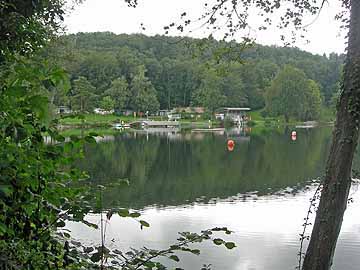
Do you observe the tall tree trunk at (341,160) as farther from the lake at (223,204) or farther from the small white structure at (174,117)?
the small white structure at (174,117)

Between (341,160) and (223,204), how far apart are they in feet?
43.3

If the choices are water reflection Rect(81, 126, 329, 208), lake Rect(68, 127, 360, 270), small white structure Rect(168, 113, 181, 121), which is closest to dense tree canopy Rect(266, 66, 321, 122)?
small white structure Rect(168, 113, 181, 121)

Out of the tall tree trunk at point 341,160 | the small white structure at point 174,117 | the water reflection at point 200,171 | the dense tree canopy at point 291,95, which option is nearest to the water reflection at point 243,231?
the water reflection at point 200,171

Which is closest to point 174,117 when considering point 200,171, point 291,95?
point 291,95

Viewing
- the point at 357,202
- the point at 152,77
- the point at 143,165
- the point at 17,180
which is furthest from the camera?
the point at 152,77

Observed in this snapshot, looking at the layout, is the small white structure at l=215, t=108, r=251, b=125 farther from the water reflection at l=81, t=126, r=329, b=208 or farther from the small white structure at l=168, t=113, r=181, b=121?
the water reflection at l=81, t=126, r=329, b=208

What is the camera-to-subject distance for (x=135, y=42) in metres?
102

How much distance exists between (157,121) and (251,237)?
7160cm

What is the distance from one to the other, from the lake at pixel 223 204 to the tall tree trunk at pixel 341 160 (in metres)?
1.59

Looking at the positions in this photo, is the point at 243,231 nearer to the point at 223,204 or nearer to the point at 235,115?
the point at 223,204

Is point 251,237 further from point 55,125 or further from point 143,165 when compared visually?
point 143,165

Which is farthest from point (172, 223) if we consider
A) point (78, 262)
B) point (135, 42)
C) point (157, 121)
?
point (135, 42)

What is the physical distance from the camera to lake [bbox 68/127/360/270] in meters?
10.9

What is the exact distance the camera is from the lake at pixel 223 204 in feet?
35.6
